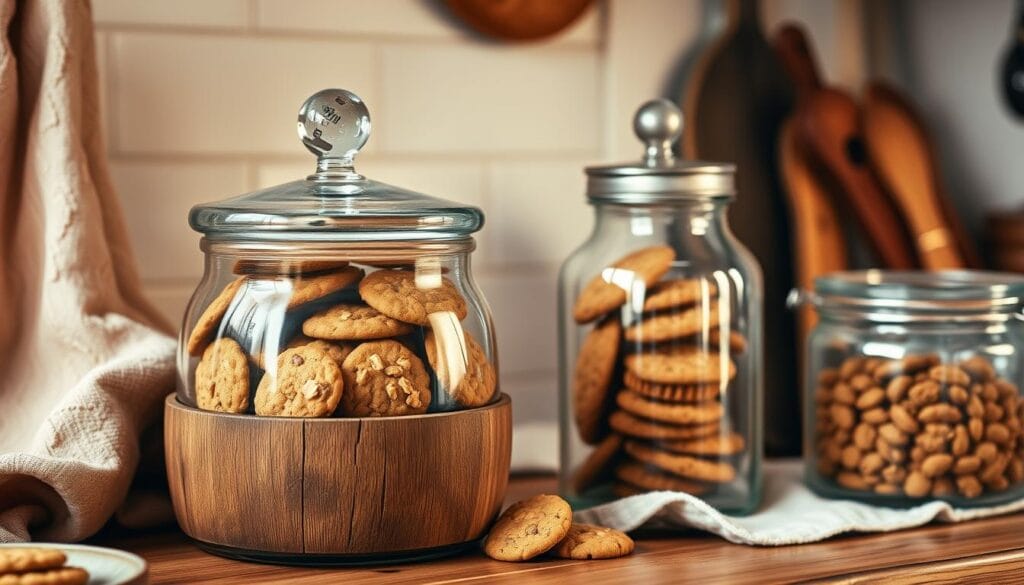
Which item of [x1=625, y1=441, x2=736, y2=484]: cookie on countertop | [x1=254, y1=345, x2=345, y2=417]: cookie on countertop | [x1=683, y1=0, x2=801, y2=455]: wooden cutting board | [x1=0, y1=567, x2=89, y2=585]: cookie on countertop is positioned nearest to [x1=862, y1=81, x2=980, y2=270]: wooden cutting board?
[x1=683, y1=0, x2=801, y2=455]: wooden cutting board

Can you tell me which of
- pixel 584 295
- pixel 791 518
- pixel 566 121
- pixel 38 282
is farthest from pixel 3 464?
pixel 566 121

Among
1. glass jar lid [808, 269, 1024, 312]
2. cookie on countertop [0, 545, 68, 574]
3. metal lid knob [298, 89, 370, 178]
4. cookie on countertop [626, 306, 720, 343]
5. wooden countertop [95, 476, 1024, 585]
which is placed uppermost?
metal lid knob [298, 89, 370, 178]

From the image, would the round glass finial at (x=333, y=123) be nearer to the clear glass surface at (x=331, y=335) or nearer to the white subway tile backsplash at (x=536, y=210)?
the clear glass surface at (x=331, y=335)

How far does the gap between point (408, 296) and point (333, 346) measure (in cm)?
6

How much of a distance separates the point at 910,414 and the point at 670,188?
0.25 m

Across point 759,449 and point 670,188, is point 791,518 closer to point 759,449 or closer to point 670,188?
point 759,449

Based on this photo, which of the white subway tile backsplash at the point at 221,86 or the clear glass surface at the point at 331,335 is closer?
the clear glass surface at the point at 331,335

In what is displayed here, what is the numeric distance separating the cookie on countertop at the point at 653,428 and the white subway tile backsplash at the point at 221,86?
39 centimetres

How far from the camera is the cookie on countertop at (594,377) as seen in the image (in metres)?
0.99

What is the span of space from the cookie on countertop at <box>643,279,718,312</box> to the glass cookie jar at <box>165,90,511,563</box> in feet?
0.57

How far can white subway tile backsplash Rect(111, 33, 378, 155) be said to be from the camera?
1.09m

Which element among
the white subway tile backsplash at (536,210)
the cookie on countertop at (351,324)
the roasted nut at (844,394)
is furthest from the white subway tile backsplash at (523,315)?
the cookie on countertop at (351,324)

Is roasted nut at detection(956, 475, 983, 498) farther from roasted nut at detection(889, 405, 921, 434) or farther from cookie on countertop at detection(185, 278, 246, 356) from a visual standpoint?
cookie on countertop at detection(185, 278, 246, 356)

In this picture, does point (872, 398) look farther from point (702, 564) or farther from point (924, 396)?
point (702, 564)
